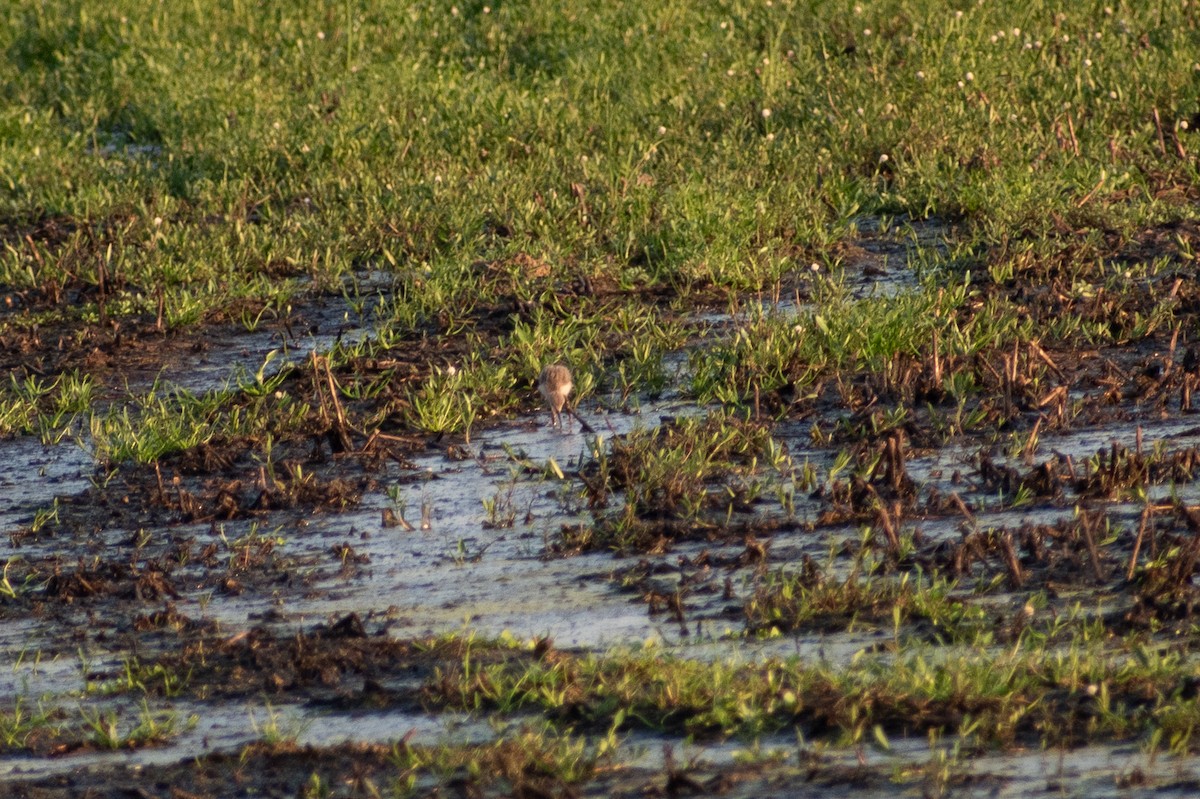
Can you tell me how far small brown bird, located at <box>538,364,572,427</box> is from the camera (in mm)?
6266

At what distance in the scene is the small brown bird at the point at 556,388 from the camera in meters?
6.27

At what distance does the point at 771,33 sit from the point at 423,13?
91.7 inches

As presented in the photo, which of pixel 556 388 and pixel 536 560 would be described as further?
pixel 556 388

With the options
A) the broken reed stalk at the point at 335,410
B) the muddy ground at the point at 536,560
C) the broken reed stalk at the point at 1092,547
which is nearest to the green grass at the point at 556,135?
the muddy ground at the point at 536,560

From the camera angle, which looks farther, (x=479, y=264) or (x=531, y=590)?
(x=479, y=264)

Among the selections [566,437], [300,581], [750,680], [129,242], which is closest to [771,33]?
[129,242]

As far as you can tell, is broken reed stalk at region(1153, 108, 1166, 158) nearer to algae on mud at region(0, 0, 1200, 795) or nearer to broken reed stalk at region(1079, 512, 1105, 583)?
algae on mud at region(0, 0, 1200, 795)

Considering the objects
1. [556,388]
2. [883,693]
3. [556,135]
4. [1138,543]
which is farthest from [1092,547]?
[556,135]

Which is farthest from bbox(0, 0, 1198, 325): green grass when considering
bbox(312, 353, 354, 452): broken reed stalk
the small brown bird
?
the small brown bird

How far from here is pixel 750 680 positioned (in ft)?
13.4

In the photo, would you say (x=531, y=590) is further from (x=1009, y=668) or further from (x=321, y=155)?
(x=321, y=155)

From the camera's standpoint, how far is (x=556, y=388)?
6.26m

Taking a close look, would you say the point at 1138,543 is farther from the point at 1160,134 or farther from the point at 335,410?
the point at 1160,134

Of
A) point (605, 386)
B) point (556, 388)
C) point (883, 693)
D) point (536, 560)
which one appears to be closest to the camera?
point (883, 693)
